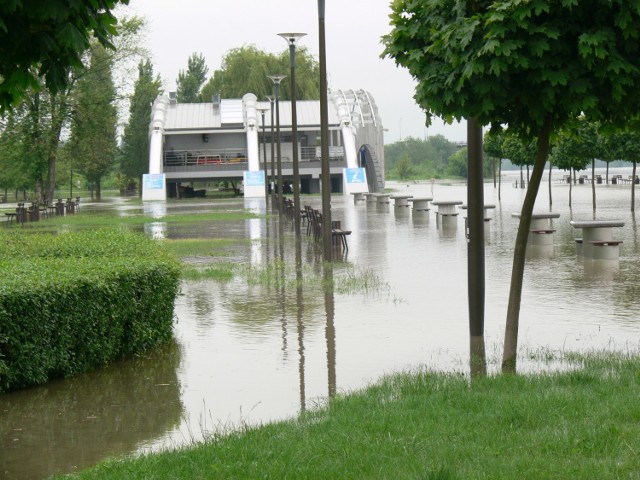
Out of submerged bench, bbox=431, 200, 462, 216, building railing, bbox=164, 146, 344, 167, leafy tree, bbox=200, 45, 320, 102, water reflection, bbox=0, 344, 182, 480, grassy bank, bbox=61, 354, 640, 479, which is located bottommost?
water reflection, bbox=0, 344, 182, 480

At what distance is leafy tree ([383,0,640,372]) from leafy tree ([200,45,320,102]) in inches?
3208

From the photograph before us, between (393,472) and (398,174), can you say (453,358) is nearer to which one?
(393,472)

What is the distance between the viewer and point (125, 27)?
57.4 meters

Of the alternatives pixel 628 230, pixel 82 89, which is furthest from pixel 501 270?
pixel 82 89

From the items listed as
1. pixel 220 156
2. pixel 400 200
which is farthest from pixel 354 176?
pixel 400 200

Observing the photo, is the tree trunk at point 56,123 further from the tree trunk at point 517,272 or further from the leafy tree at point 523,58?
the leafy tree at point 523,58

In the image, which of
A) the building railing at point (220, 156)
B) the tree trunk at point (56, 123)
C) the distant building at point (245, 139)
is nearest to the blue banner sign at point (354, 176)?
the distant building at point (245, 139)

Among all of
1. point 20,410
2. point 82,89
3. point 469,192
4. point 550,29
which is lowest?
point 20,410

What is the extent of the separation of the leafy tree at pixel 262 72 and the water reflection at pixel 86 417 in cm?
8063

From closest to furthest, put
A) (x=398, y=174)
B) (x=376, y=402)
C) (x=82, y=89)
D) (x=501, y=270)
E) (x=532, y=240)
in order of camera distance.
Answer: (x=376, y=402), (x=501, y=270), (x=532, y=240), (x=82, y=89), (x=398, y=174)

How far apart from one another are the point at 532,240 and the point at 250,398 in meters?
16.3

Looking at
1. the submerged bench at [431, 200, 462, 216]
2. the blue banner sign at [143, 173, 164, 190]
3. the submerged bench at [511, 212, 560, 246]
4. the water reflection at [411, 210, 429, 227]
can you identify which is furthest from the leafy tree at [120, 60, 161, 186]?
the submerged bench at [511, 212, 560, 246]

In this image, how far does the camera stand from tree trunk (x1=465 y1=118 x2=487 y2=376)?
34.4 feet

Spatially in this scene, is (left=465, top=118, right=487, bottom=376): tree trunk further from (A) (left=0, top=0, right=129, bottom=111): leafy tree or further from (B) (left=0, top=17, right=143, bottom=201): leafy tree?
(B) (left=0, top=17, right=143, bottom=201): leafy tree
